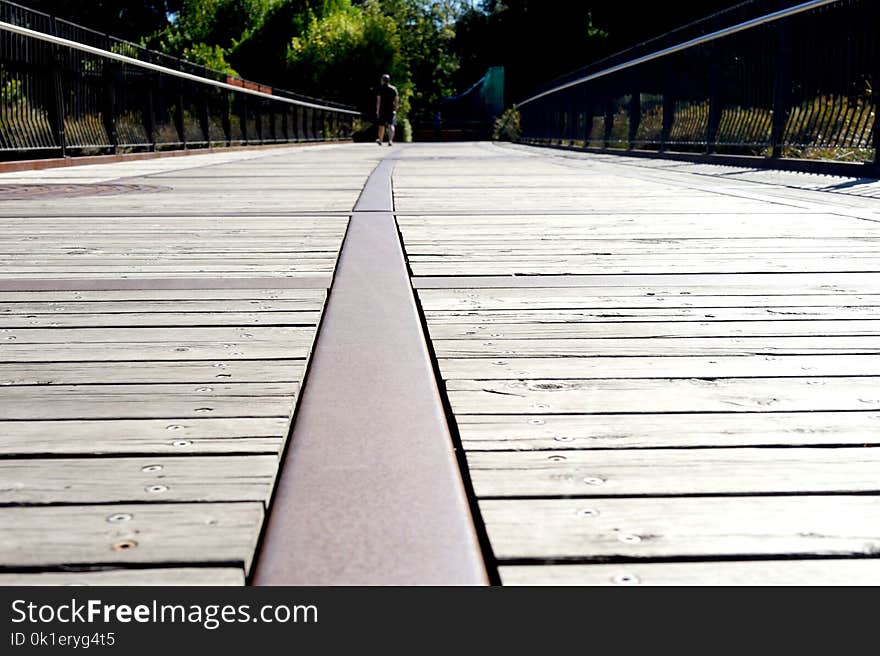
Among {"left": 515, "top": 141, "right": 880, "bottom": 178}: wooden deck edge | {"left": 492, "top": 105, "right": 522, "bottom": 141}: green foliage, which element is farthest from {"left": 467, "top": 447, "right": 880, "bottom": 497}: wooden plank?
{"left": 492, "top": 105, "right": 522, "bottom": 141}: green foliage

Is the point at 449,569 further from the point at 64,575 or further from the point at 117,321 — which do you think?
the point at 117,321

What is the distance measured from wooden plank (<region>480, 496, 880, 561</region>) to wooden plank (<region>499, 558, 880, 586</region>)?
0.8 inches

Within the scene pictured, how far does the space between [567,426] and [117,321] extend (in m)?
1.23

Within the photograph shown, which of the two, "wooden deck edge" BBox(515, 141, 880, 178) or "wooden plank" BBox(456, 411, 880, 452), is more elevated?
"wooden plank" BBox(456, 411, 880, 452)

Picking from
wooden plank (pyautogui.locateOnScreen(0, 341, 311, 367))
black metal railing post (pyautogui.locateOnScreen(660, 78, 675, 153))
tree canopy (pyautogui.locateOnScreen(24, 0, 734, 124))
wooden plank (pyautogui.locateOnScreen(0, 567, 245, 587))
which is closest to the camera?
wooden plank (pyautogui.locateOnScreen(0, 567, 245, 587))

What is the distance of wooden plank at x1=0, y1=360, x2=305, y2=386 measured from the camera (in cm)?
170

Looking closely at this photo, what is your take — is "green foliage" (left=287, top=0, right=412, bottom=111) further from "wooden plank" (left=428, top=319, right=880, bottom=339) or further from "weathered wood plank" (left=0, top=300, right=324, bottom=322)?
"wooden plank" (left=428, top=319, right=880, bottom=339)

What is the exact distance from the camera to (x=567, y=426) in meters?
1.45

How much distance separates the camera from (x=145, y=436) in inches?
55.0

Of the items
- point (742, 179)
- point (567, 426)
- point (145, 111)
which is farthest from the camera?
point (145, 111)

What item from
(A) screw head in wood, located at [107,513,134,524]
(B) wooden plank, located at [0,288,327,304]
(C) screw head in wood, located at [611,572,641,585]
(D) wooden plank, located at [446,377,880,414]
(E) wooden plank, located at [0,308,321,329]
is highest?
(C) screw head in wood, located at [611,572,641,585]

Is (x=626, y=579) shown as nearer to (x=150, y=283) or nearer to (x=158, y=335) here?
(x=158, y=335)
